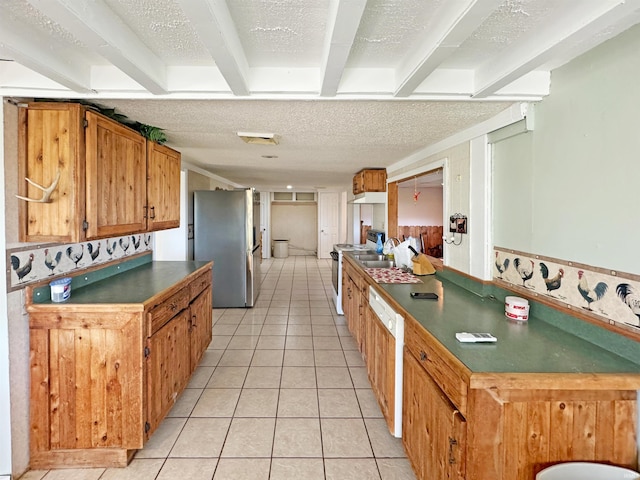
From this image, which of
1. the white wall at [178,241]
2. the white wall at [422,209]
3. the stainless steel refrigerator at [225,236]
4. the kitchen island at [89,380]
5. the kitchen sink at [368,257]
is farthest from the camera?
the white wall at [422,209]

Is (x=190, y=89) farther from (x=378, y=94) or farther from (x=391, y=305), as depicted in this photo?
(x=391, y=305)

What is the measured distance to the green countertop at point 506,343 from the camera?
126 centimetres

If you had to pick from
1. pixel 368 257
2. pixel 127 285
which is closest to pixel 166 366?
pixel 127 285

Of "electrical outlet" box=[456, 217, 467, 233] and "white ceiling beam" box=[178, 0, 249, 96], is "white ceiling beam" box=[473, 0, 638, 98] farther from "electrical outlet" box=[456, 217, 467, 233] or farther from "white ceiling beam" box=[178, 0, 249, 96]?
"white ceiling beam" box=[178, 0, 249, 96]

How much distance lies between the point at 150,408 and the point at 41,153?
1559mm

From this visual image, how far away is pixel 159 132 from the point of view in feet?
8.98

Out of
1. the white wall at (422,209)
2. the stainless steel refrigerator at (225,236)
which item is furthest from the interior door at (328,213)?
the stainless steel refrigerator at (225,236)

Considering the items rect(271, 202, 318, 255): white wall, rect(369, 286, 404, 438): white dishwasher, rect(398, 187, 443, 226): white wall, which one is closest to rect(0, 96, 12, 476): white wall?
rect(369, 286, 404, 438): white dishwasher

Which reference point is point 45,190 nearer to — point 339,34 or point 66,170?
point 66,170

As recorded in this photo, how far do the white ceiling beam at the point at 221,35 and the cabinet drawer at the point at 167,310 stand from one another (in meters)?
1.39

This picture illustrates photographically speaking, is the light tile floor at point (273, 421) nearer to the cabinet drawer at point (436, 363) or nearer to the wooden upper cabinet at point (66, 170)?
the cabinet drawer at point (436, 363)

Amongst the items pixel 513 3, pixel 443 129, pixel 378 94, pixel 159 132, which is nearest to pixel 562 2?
pixel 513 3

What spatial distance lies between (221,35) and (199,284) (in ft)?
7.15

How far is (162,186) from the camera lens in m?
3.02
